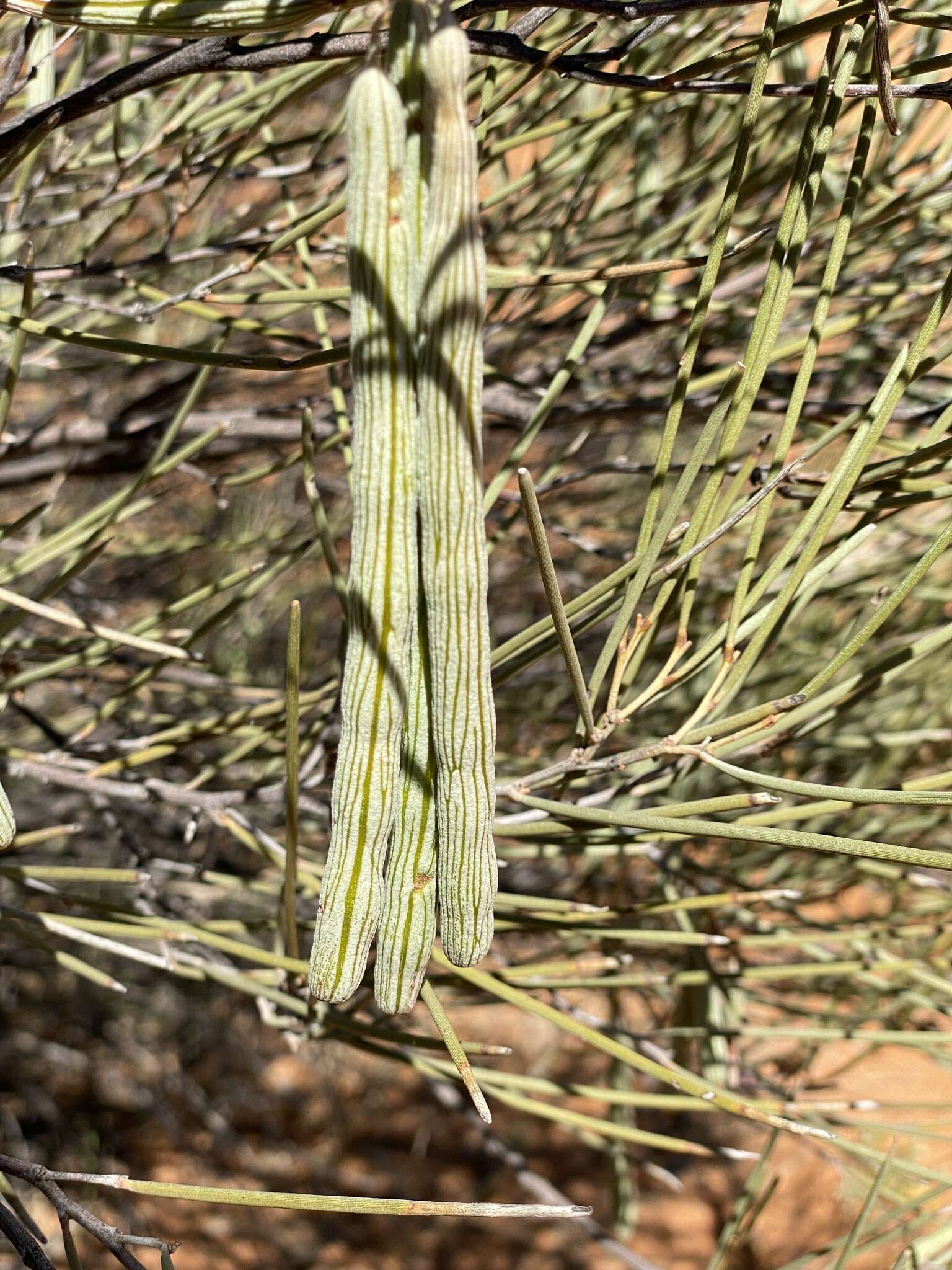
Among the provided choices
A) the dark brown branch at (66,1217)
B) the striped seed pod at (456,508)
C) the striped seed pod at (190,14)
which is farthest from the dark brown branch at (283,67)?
the dark brown branch at (66,1217)

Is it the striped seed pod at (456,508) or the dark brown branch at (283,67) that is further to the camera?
the dark brown branch at (283,67)

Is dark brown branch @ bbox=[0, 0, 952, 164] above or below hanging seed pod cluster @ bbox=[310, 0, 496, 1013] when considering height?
above

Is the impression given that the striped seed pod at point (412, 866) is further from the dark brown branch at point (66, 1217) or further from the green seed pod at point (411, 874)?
the dark brown branch at point (66, 1217)

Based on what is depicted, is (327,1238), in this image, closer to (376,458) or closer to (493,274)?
(493,274)

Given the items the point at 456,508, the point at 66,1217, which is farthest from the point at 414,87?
the point at 66,1217

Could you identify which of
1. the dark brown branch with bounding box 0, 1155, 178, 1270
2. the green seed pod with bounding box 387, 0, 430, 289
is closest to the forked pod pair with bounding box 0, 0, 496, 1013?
the green seed pod with bounding box 387, 0, 430, 289

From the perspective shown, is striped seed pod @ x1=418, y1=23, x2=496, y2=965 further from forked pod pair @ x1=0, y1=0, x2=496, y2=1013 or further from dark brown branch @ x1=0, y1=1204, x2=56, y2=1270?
dark brown branch @ x1=0, y1=1204, x2=56, y2=1270

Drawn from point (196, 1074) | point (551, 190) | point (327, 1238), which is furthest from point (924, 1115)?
point (551, 190)
